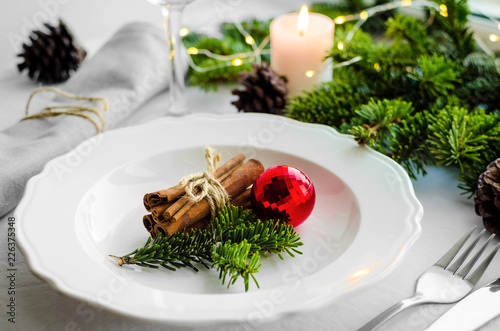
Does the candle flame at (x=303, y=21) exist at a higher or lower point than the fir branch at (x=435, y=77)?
higher

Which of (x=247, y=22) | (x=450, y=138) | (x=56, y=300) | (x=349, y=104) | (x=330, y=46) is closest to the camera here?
(x=56, y=300)

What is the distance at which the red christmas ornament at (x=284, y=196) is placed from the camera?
65 centimetres

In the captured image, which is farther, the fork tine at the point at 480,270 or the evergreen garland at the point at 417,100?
the evergreen garland at the point at 417,100

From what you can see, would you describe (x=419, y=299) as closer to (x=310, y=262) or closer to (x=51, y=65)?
(x=310, y=262)

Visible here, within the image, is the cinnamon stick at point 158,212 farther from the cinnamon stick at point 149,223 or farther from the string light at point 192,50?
the string light at point 192,50

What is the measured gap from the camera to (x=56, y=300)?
0.58 m

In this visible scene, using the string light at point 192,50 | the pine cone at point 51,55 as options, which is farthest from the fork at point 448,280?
the pine cone at point 51,55

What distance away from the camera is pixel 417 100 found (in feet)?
2.94

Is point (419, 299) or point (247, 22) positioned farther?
point (247, 22)

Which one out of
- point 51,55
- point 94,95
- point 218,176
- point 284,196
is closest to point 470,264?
point 284,196

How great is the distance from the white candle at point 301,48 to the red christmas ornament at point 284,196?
0.38 metres

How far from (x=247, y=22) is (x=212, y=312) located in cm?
98

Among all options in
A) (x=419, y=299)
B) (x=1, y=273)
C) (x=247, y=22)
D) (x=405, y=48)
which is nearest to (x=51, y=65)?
(x=247, y=22)

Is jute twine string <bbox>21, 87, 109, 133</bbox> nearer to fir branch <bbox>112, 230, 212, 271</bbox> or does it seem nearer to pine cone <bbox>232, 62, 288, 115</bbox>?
pine cone <bbox>232, 62, 288, 115</bbox>
